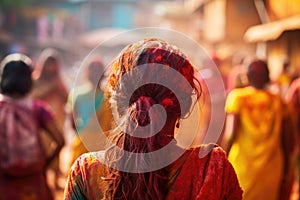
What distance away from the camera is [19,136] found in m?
4.82

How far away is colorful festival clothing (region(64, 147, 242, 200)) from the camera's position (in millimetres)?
2363

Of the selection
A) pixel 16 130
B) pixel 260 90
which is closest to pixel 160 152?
pixel 16 130

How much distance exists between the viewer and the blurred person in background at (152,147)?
2342 millimetres

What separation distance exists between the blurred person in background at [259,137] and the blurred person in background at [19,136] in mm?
1570

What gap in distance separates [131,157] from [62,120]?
7562mm

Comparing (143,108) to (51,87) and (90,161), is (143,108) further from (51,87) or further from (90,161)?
(51,87)

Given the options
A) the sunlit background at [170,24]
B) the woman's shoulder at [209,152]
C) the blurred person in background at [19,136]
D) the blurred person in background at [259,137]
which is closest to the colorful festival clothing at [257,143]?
the blurred person in background at [259,137]

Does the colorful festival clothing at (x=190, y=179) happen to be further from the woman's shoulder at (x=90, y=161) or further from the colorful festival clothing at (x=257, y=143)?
the colorful festival clothing at (x=257, y=143)

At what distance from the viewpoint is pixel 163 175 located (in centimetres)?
237

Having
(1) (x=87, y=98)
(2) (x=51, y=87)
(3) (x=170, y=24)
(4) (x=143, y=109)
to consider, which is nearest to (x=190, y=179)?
(4) (x=143, y=109)

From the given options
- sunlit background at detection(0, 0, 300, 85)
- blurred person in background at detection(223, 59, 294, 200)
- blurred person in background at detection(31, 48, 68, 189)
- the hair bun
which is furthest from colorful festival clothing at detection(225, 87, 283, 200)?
sunlit background at detection(0, 0, 300, 85)

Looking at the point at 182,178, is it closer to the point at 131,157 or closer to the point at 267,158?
the point at 131,157

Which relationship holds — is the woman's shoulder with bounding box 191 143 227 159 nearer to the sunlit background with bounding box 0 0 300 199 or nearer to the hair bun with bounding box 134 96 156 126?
the hair bun with bounding box 134 96 156 126

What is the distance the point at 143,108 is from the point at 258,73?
138 inches
